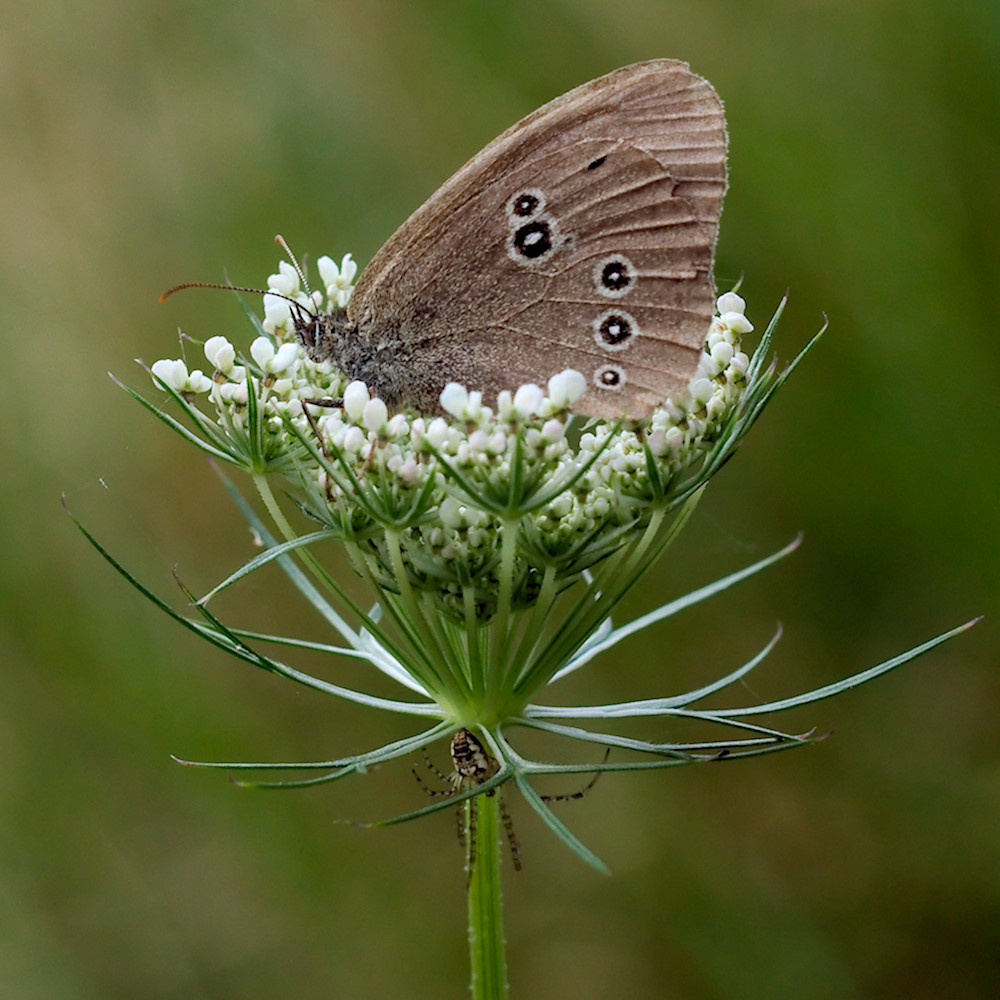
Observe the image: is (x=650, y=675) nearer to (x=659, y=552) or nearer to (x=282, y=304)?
(x=659, y=552)

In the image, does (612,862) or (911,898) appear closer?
(911,898)

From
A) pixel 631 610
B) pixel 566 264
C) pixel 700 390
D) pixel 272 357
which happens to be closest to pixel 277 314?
pixel 272 357

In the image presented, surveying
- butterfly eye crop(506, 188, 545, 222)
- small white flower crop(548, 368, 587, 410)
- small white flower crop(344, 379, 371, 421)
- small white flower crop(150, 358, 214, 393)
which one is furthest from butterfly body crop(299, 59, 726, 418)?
small white flower crop(344, 379, 371, 421)

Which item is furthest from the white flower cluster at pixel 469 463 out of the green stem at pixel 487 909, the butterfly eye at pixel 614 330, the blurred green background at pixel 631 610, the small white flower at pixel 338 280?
the blurred green background at pixel 631 610

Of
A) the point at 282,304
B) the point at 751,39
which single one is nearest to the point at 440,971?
the point at 282,304

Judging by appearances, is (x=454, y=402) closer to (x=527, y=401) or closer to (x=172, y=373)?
(x=527, y=401)

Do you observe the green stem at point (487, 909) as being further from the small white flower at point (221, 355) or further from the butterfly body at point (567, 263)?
the small white flower at point (221, 355)
